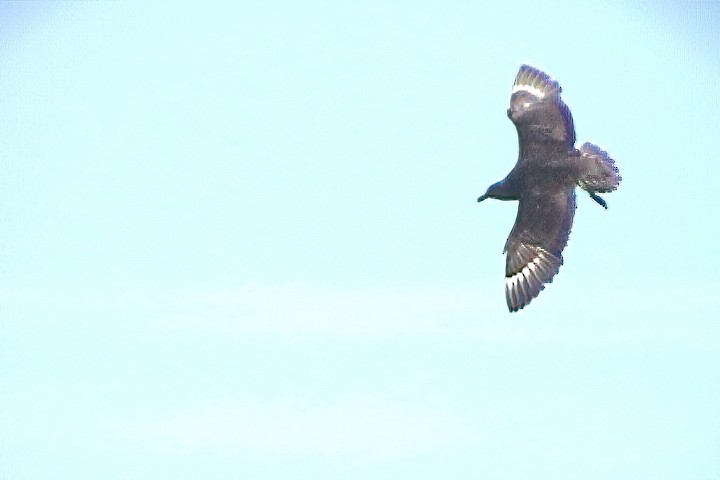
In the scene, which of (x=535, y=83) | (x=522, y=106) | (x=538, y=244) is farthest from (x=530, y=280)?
(x=535, y=83)

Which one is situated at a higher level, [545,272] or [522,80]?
[522,80]

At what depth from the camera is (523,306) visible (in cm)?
2455

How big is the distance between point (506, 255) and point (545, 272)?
3.55 feet

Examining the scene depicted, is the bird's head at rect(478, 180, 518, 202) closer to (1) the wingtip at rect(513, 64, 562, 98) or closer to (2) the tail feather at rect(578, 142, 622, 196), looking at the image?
(2) the tail feather at rect(578, 142, 622, 196)

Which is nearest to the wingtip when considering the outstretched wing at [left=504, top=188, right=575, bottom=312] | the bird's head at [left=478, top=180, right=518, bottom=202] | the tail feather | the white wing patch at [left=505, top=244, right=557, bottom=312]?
the tail feather

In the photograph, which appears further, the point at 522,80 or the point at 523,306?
the point at 522,80

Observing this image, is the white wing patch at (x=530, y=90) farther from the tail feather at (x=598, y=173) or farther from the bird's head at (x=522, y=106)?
the tail feather at (x=598, y=173)

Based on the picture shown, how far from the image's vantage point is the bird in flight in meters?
24.7

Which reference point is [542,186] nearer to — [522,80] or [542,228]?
[542,228]

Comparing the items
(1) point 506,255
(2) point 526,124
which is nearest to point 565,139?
(2) point 526,124

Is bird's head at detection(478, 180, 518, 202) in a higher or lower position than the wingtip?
lower

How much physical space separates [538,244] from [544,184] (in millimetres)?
1182

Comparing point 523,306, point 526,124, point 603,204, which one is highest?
point 526,124

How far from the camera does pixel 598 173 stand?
2464 cm
